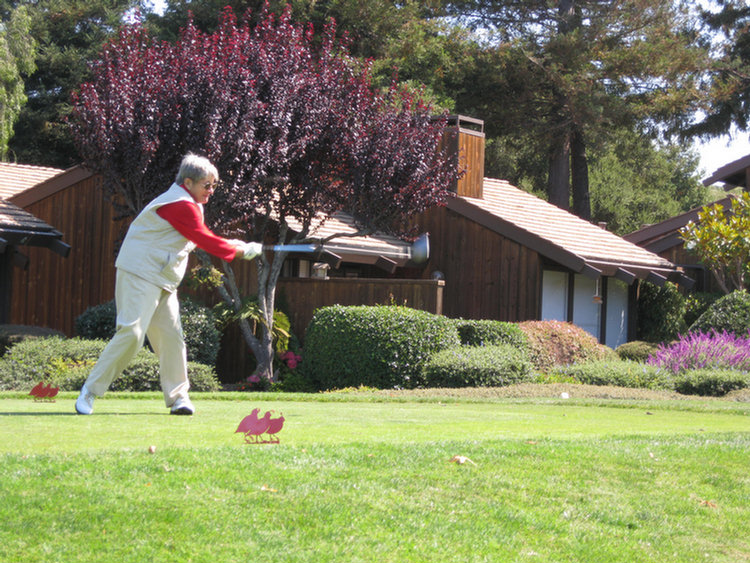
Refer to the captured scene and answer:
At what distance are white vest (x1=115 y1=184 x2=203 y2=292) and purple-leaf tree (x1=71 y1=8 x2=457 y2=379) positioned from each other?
25.3ft

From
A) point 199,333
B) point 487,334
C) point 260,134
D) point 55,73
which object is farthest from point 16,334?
point 55,73

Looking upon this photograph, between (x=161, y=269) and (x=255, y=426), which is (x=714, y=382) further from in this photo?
(x=255, y=426)

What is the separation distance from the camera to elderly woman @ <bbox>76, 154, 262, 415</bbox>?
24.3ft

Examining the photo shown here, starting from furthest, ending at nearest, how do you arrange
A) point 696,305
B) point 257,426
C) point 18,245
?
point 696,305 → point 18,245 → point 257,426

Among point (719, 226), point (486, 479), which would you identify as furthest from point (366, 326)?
point (719, 226)

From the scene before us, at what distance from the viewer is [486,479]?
19.6 ft

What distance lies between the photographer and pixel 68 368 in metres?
13.7

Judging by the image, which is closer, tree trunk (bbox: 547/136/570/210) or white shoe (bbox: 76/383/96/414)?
white shoe (bbox: 76/383/96/414)

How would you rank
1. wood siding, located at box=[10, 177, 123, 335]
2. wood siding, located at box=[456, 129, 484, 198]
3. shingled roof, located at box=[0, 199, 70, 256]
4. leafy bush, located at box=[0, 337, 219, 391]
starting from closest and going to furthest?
1. leafy bush, located at box=[0, 337, 219, 391]
2. shingled roof, located at box=[0, 199, 70, 256]
3. wood siding, located at box=[10, 177, 123, 335]
4. wood siding, located at box=[456, 129, 484, 198]

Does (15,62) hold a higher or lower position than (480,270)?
higher

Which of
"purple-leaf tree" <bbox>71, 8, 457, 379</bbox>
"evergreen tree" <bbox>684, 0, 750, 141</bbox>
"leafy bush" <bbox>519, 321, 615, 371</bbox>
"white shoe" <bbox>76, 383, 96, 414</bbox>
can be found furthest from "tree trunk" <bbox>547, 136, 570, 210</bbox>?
"white shoe" <bbox>76, 383, 96, 414</bbox>

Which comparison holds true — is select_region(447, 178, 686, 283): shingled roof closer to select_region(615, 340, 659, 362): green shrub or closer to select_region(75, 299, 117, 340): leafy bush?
select_region(615, 340, 659, 362): green shrub

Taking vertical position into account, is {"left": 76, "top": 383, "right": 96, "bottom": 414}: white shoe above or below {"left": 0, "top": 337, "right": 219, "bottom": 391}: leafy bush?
above

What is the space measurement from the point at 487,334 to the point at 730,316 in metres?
6.85
